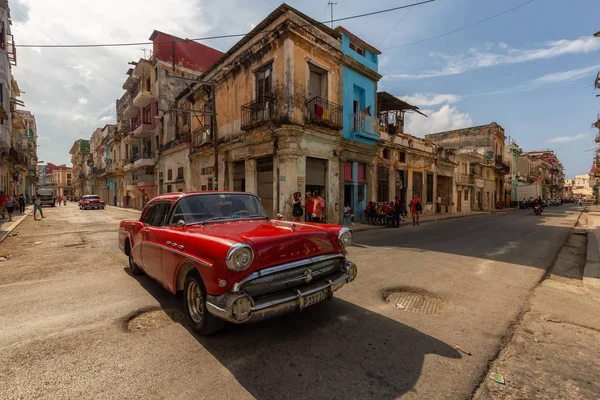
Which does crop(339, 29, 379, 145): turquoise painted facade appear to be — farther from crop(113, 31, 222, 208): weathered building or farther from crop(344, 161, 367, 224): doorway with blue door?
crop(113, 31, 222, 208): weathered building

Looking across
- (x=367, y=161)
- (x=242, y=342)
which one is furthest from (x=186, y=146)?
(x=242, y=342)

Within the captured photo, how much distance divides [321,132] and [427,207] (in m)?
13.6

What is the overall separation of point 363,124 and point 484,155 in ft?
94.9

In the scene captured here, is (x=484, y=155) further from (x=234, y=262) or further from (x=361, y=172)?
(x=234, y=262)

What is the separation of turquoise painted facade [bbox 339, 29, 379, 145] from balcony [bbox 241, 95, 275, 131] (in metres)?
4.52

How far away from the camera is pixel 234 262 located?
104 inches

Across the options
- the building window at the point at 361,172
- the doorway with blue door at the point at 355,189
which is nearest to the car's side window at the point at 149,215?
the doorway with blue door at the point at 355,189

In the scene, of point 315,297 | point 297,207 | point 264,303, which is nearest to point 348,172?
point 297,207

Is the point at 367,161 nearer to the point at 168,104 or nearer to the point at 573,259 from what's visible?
the point at 573,259

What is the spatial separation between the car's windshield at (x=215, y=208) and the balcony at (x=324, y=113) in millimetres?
9837

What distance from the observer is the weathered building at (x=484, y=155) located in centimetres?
3438

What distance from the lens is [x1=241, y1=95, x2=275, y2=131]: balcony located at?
44.7 ft

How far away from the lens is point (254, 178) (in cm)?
1511

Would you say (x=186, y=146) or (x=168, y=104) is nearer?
(x=186, y=146)
